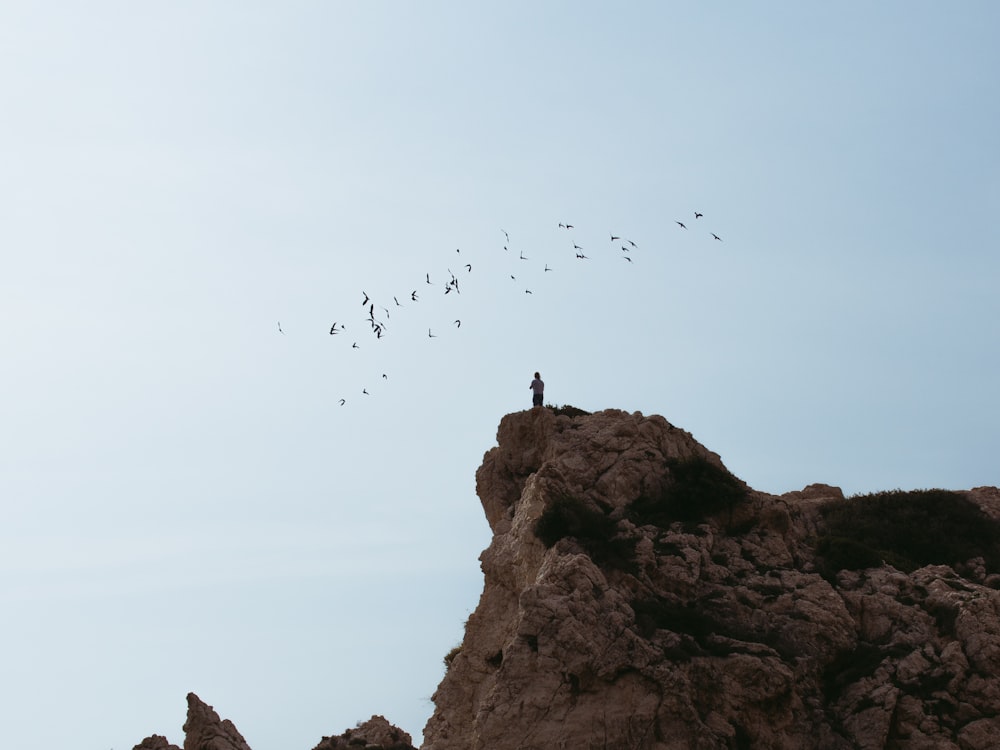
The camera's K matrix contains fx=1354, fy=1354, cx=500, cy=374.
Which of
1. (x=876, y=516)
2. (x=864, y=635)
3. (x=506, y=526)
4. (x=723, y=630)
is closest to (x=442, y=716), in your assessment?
(x=506, y=526)

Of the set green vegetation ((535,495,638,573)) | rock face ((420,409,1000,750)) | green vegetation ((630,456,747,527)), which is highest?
green vegetation ((630,456,747,527))

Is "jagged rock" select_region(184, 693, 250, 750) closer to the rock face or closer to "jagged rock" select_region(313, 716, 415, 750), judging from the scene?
"jagged rock" select_region(313, 716, 415, 750)

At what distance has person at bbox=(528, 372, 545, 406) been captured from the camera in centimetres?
4059

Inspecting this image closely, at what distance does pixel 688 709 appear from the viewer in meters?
26.5

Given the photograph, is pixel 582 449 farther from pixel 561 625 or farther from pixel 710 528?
pixel 561 625

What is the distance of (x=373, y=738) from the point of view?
40938 mm

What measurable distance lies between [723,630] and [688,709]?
2.88 meters

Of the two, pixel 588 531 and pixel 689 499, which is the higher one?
pixel 689 499

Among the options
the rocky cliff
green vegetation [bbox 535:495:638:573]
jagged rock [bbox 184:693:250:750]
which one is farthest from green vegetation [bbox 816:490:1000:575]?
jagged rock [bbox 184:693:250:750]

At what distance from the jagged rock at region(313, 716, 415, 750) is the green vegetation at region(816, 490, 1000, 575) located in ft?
47.7

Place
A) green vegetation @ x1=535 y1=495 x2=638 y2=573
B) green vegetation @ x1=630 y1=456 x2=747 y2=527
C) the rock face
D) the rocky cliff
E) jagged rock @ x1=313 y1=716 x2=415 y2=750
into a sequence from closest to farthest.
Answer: the rock face
the rocky cliff
green vegetation @ x1=535 y1=495 x2=638 y2=573
green vegetation @ x1=630 y1=456 x2=747 y2=527
jagged rock @ x1=313 y1=716 x2=415 y2=750

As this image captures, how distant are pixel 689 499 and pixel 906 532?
6.80m

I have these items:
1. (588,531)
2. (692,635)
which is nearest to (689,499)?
(588,531)

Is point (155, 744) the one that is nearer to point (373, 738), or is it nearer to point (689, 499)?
point (373, 738)
